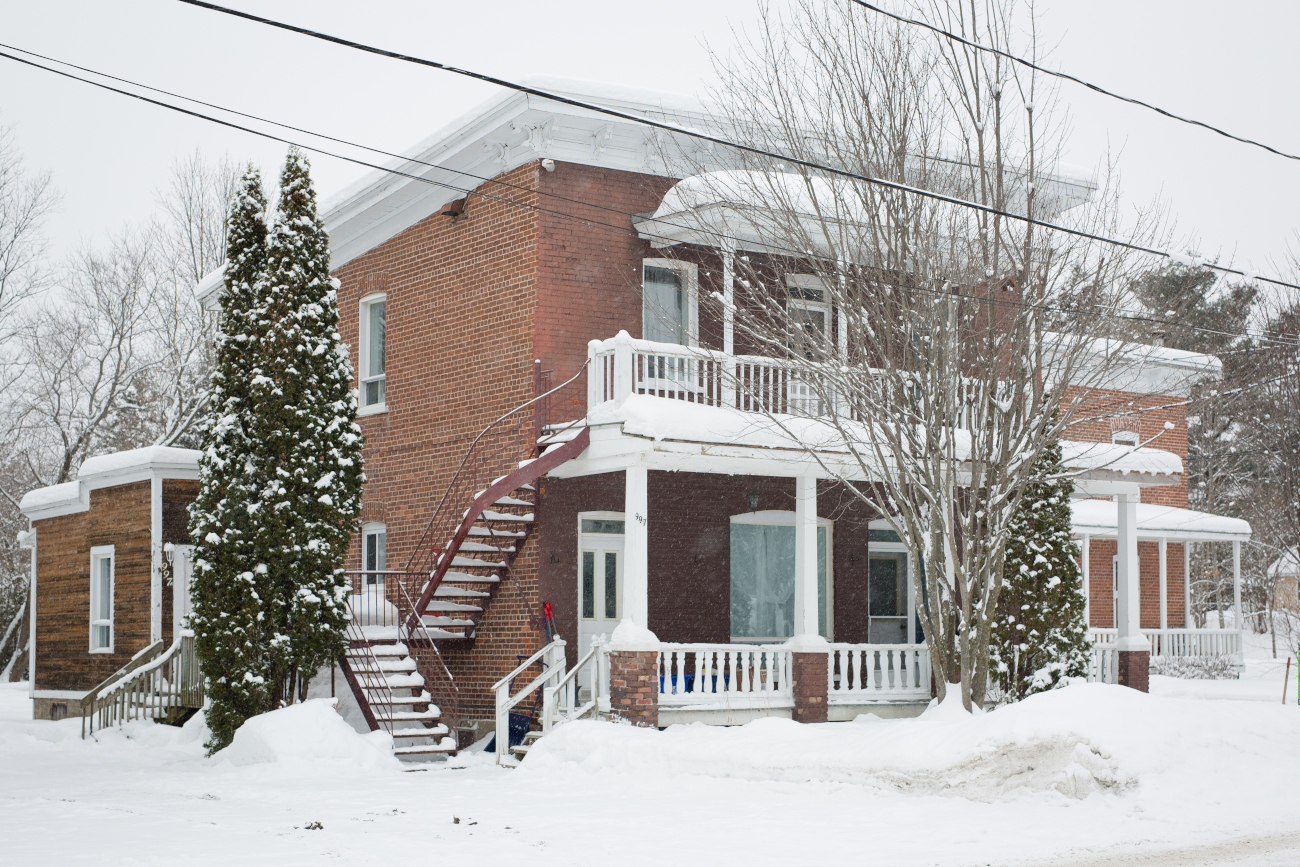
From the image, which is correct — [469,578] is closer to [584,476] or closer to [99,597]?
[584,476]

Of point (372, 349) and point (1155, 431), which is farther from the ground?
point (372, 349)

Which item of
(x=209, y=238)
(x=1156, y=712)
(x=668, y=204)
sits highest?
(x=209, y=238)

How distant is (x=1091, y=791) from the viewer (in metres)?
11.4

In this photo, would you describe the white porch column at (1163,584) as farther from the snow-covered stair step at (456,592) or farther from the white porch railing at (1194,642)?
the snow-covered stair step at (456,592)

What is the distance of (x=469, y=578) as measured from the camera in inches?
705

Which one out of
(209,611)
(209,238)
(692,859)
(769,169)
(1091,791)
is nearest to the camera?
(692,859)

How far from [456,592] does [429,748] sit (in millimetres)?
3020

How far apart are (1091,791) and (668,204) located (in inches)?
366

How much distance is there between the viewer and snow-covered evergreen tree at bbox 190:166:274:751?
49.0ft

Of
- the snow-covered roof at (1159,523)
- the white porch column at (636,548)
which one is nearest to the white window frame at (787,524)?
the white porch column at (636,548)

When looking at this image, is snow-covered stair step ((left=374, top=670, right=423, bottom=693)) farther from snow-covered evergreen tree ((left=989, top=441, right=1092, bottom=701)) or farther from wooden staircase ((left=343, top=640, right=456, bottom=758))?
snow-covered evergreen tree ((left=989, top=441, right=1092, bottom=701))

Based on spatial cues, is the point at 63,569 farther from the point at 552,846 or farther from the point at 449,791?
the point at 552,846

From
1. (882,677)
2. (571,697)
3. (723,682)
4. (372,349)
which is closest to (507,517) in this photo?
(571,697)

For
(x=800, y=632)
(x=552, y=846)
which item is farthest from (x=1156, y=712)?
(x=552, y=846)
